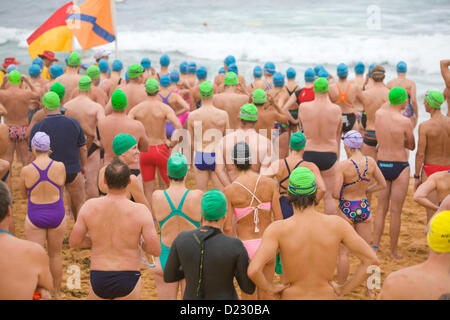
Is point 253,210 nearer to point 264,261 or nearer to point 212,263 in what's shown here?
point 264,261

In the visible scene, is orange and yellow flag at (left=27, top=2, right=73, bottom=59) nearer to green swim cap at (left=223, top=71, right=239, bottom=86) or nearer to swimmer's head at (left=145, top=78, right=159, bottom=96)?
green swim cap at (left=223, top=71, right=239, bottom=86)

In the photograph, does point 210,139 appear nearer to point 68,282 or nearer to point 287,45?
point 68,282

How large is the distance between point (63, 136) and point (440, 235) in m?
5.00

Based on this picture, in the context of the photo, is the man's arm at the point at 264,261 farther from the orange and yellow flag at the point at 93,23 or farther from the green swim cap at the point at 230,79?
the orange and yellow flag at the point at 93,23

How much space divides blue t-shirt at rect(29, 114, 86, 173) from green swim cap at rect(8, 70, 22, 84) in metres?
2.67

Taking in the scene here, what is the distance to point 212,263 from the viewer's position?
3.61 meters

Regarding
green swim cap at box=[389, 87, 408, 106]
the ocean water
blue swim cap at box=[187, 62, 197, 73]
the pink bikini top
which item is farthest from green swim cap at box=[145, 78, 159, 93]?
the ocean water

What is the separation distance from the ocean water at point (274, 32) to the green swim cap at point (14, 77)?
17765mm

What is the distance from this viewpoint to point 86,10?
12.7 m

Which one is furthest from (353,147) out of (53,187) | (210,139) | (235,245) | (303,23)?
(303,23)

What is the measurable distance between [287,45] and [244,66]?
274cm

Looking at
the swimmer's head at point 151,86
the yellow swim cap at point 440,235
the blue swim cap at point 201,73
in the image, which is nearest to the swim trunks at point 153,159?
the swimmer's head at point 151,86

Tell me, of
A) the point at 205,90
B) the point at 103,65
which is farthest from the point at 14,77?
the point at 205,90

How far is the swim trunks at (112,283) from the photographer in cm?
414
